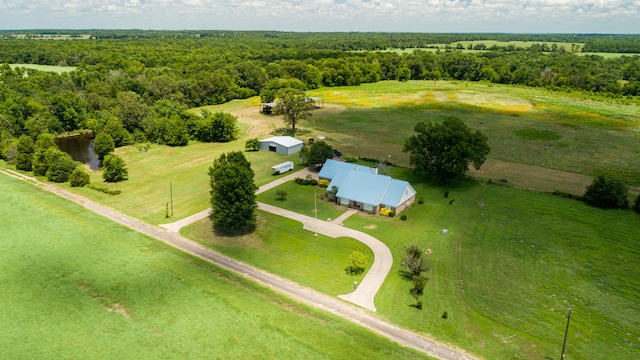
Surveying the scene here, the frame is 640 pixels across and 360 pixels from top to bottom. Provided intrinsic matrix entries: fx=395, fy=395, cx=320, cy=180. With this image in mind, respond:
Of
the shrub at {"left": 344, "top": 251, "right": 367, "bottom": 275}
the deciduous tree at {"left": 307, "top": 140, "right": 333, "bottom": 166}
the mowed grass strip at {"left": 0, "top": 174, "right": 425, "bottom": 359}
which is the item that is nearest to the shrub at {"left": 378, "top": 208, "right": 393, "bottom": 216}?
the shrub at {"left": 344, "top": 251, "right": 367, "bottom": 275}

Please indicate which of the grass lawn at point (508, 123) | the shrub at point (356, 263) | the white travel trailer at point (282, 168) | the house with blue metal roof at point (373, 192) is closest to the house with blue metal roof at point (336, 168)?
the house with blue metal roof at point (373, 192)

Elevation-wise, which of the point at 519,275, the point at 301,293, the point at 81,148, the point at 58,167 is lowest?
the point at 301,293

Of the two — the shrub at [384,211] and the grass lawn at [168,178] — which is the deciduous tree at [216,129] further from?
the shrub at [384,211]

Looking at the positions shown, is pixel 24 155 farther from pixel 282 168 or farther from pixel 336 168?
pixel 336 168

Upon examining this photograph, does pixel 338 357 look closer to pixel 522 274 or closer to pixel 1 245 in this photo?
pixel 522 274

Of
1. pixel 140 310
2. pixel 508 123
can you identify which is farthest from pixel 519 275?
pixel 508 123

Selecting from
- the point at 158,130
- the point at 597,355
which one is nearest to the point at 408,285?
the point at 597,355
